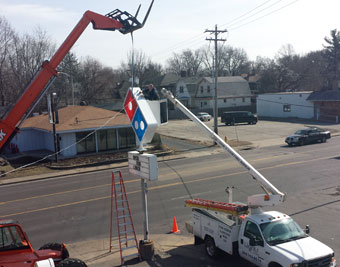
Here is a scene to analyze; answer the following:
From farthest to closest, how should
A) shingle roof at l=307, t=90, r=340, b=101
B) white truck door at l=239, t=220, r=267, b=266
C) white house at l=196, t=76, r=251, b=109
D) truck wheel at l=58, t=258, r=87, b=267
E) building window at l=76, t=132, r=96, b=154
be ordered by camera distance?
white house at l=196, t=76, r=251, b=109 < shingle roof at l=307, t=90, r=340, b=101 < building window at l=76, t=132, r=96, b=154 < white truck door at l=239, t=220, r=267, b=266 < truck wheel at l=58, t=258, r=87, b=267

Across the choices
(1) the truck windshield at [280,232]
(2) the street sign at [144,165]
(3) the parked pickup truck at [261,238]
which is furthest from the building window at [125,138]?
(1) the truck windshield at [280,232]

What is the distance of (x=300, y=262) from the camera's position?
834 centimetres

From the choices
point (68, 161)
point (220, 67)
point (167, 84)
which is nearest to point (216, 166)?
point (68, 161)

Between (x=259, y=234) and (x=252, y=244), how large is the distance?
1.06 ft

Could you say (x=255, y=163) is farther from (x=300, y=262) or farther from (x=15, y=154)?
(x=15, y=154)

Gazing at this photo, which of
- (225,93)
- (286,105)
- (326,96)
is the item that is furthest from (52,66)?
(225,93)

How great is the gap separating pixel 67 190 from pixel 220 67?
103713mm

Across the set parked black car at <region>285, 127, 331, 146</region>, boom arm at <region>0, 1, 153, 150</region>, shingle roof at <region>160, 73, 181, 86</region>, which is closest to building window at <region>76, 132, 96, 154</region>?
parked black car at <region>285, 127, 331, 146</region>

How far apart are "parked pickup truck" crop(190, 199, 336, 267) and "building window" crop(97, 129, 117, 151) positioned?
24.2 meters

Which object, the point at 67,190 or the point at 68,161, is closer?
the point at 67,190

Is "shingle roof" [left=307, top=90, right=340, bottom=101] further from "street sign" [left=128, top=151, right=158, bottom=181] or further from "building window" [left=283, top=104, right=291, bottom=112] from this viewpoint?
"street sign" [left=128, top=151, right=158, bottom=181]

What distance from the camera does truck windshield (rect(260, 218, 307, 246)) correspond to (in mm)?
9320

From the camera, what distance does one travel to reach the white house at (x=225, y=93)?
78312 millimetres

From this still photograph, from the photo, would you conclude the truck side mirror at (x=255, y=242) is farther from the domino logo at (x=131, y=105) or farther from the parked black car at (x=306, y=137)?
the parked black car at (x=306, y=137)
